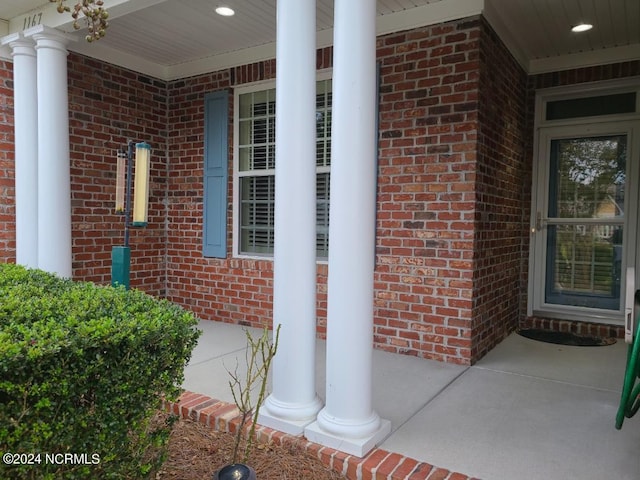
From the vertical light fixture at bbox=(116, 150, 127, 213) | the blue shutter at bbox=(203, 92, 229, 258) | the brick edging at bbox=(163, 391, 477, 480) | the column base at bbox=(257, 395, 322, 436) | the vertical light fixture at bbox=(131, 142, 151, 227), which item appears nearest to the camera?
the brick edging at bbox=(163, 391, 477, 480)

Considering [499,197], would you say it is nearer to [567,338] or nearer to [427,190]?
[427,190]

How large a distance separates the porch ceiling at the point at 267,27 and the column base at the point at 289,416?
3.05 m

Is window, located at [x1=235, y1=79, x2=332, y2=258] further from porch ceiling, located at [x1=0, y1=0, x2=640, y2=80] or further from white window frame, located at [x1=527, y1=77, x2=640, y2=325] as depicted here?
white window frame, located at [x1=527, y1=77, x2=640, y2=325]

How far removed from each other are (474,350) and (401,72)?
7.85 ft

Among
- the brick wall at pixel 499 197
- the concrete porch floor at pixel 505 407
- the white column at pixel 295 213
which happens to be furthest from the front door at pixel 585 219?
the white column at pixel 295 213

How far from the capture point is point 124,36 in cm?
465

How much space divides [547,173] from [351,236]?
11.3 ft

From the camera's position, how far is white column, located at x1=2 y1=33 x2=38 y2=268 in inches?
166

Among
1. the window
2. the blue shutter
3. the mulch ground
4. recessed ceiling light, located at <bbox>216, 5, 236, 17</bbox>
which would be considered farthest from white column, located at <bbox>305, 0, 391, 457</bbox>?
the blue shutter

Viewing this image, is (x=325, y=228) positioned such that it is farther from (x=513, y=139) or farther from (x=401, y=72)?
(x=513, y=139)

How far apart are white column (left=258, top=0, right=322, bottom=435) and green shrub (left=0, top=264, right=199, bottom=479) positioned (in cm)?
66

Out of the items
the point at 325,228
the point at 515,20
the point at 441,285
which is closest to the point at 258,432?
the point at 441,285

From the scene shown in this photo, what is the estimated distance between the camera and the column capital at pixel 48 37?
397 centimetres

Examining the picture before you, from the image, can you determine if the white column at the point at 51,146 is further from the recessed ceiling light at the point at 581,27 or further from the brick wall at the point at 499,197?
the recessed ceiling light at the point at 581,27
